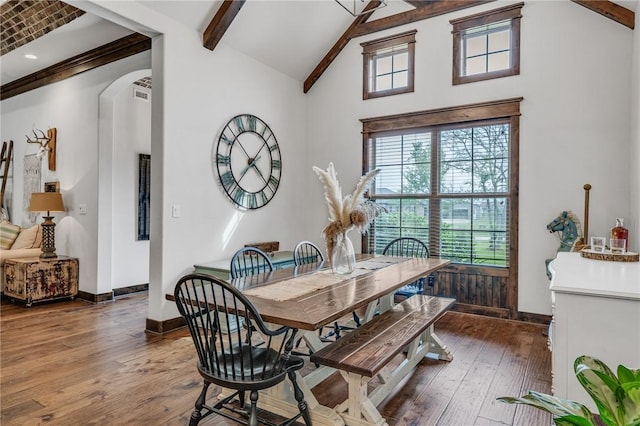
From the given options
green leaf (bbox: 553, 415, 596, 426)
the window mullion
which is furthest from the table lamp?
green leaf (bbox: 553, 415, 596, 426)

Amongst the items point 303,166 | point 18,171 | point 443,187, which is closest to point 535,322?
point 443,187

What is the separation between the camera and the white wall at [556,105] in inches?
141

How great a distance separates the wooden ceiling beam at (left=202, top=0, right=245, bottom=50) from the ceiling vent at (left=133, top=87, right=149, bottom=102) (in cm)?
194

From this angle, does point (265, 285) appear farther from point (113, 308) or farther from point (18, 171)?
point (18, 171)

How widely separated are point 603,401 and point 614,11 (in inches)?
158

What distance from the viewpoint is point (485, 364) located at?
9.64ft

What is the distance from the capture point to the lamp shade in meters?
4.70

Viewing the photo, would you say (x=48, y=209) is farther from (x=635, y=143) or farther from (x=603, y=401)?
(x=635, y=143)

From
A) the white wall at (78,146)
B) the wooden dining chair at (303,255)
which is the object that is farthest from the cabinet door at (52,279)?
the wooden dining chair at (303,255)

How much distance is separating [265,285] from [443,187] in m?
2.87

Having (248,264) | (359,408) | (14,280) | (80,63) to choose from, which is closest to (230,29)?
(80,63)

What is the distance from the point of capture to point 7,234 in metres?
5.37

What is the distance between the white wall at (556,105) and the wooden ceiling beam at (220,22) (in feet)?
7.12

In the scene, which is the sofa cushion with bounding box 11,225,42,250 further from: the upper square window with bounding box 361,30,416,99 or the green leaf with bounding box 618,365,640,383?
the green leaf with bounding box 618,365,640,383
